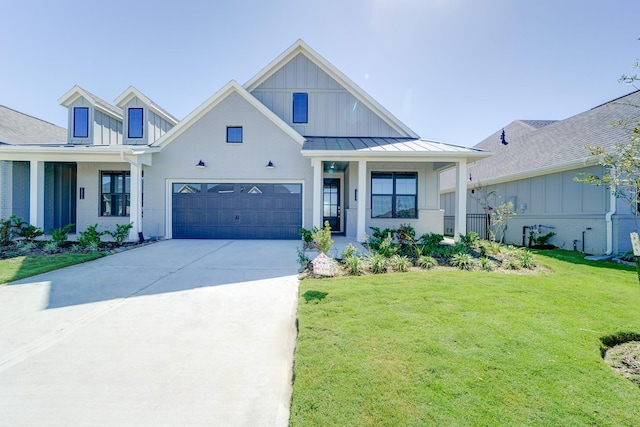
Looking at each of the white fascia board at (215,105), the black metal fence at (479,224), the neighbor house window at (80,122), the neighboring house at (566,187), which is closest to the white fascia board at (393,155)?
the white fascia board at (215,105)

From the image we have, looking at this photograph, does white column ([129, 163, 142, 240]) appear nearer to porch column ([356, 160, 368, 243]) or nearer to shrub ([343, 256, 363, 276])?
porch column ([356, 160, 368, 243])

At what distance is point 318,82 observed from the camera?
42.1ft

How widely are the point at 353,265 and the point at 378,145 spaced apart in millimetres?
6131

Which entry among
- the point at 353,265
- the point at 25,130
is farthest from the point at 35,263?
the point at 25,130

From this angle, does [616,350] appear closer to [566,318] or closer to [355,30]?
[566,318]

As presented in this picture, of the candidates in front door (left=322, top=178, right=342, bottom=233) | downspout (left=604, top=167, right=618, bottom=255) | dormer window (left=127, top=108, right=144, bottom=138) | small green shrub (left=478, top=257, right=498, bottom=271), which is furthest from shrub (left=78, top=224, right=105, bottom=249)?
downspout (left=604, top=167, right=618, bottom=255)

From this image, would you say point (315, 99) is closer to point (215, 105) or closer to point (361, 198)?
point (215, 105)

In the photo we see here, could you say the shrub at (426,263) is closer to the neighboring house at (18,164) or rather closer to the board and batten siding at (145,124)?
the board and batten siding at (145,124)

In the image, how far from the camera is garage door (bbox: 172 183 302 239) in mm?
11602

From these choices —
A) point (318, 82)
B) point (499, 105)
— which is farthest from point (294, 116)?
point (499, 105)

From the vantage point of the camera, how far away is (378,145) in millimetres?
10984

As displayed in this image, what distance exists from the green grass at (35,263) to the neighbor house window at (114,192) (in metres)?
4.41

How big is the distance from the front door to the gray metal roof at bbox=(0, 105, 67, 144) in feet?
46.3

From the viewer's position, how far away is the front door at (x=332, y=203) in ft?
44.0
